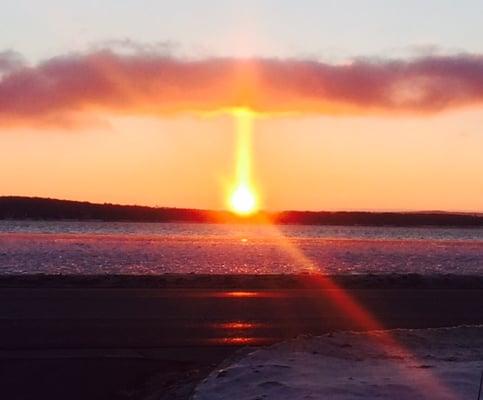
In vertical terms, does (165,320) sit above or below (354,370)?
below

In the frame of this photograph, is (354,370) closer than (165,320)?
Yes

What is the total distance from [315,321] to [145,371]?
509 cm

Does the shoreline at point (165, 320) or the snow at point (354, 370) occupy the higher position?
the snow at point (354, 370)

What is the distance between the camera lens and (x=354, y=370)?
973 cm

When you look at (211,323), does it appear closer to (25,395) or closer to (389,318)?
(389,318)

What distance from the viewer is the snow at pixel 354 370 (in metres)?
8.62

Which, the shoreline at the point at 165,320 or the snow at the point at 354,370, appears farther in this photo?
the shoreline at the point at 165,320

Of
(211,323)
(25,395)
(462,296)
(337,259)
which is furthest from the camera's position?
(337,259)

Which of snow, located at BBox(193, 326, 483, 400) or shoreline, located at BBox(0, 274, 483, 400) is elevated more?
snow, located at BBox(193, 326, 483, 400)

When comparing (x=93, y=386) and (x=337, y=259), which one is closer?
(x=93, y=386)

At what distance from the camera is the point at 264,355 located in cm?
1061

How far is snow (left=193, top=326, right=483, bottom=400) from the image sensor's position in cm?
862

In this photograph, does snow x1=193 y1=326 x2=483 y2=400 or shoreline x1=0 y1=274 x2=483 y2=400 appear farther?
shoreline x1=0 y1=274 x2=483 y2=400

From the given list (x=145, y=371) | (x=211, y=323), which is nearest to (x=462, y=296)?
(x=211, y=323)
